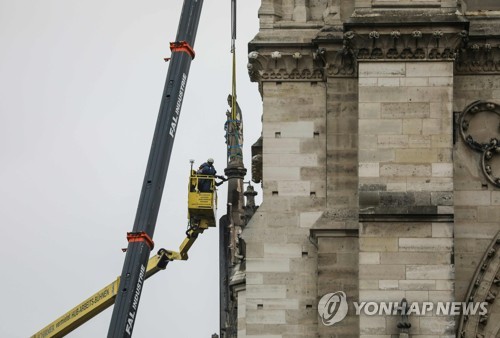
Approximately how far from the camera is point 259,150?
163 ft

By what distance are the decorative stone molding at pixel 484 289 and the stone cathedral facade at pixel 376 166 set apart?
26mm

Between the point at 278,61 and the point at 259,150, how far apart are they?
4.45m

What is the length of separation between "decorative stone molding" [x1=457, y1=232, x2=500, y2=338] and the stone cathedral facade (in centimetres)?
3

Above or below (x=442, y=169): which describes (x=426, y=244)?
below

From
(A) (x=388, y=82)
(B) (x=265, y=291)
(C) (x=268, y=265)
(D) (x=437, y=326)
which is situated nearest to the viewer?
(D) (x=437, y=326)

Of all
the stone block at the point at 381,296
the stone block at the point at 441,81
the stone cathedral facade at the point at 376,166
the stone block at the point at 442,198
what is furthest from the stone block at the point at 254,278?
the stone block at the point at 441,81

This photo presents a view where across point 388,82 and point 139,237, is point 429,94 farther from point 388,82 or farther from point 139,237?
point 139,237

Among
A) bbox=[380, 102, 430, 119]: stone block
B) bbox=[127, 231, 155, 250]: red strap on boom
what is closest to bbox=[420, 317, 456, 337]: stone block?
bbox=[380, 102, 430, 119]: stone block

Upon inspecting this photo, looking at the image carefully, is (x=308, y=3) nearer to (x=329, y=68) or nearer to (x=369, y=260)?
(x=329, y=68)

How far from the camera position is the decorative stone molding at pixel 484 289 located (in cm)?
4316

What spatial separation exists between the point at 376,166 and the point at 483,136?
2.42 m

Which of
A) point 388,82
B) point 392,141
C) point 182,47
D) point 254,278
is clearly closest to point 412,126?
point 392,141

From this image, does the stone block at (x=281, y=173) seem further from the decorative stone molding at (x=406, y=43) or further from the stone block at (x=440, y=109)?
the stone block at (x=440, y=109)

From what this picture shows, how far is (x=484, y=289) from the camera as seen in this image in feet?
143
